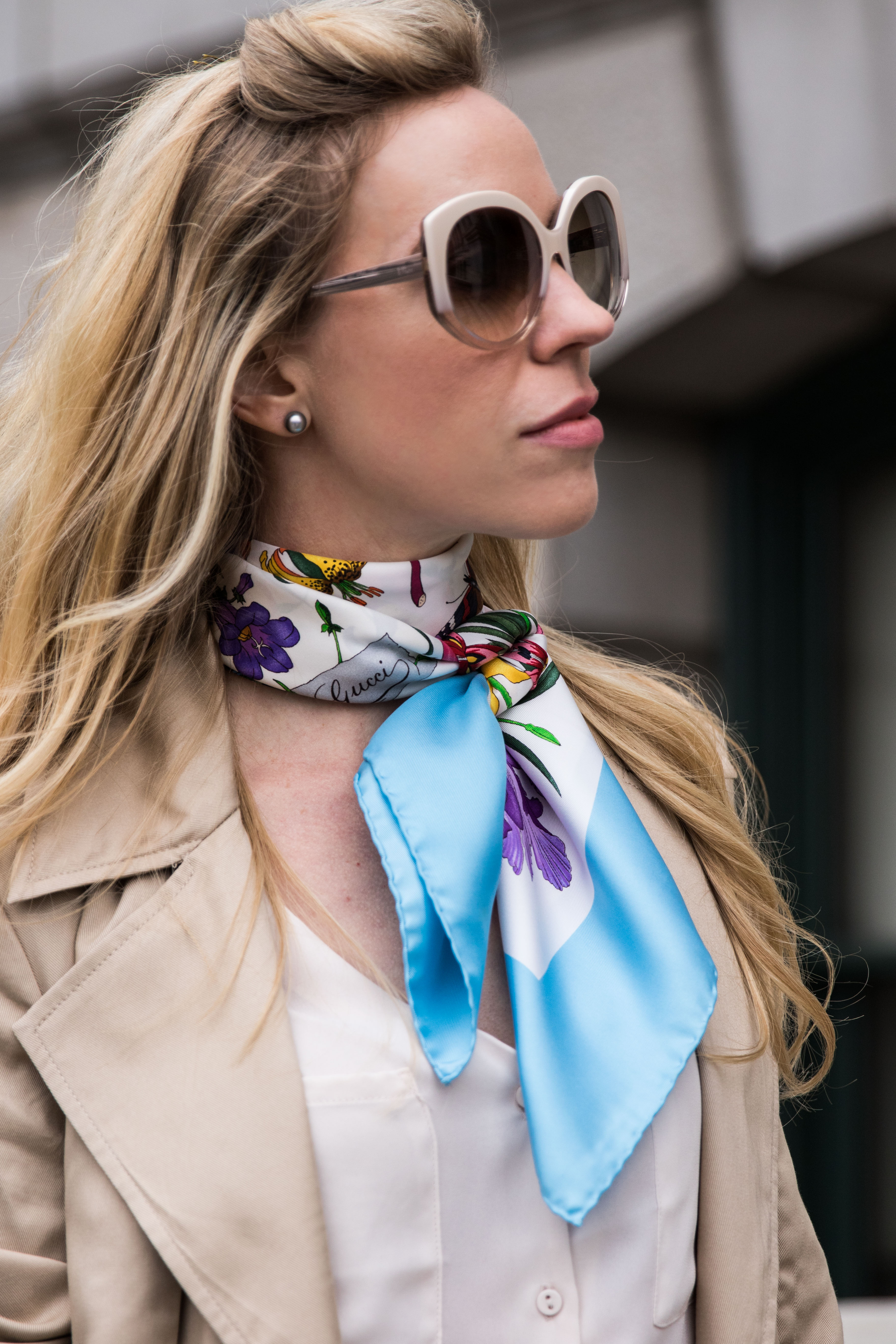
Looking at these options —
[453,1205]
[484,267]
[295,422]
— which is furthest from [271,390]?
[453,1205]

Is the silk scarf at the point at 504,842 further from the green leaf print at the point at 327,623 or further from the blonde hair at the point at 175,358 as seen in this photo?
the blonde hair at the point at 175,358

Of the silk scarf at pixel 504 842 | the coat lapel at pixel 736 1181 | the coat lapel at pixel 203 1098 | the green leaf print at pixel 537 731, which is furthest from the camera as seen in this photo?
the green leaf print at pixel 537 731

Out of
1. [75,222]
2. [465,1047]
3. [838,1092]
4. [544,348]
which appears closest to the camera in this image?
[465,1047]

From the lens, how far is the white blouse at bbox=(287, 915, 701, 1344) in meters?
1.31

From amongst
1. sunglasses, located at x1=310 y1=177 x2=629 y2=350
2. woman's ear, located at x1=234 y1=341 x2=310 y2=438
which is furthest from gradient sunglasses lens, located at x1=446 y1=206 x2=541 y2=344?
woman's ear, located at x1=234 y1=341 x2=310 y2=438

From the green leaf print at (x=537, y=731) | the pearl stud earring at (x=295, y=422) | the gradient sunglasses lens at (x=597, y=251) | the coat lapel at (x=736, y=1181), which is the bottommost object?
the coat lapel at (x=736, y=1181)

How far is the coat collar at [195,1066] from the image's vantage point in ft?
4.20

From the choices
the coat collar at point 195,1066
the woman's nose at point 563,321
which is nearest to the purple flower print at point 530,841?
the coat collar at point 195,1066

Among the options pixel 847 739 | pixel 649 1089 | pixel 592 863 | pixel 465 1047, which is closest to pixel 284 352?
pixel 592 863

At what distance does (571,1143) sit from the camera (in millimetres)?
1352

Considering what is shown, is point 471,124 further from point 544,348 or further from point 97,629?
point 97,629

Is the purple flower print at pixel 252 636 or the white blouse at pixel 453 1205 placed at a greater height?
the purple flower print at pixel 252 636

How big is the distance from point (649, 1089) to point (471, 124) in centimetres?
112

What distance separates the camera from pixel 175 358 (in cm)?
153
